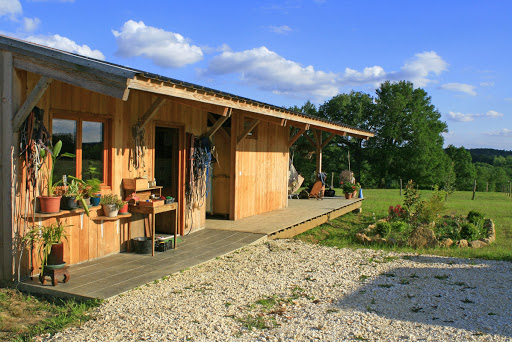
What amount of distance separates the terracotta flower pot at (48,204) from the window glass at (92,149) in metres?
0.78

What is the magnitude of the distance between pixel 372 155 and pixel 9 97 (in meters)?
35.3

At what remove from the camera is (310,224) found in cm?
1052

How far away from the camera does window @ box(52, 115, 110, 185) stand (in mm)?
5562

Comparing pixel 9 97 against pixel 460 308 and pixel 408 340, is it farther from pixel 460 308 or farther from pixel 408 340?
pixel 460 308

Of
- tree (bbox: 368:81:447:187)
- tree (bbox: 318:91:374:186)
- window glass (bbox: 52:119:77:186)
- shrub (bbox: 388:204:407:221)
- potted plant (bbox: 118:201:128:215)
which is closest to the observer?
window glass (bbox: 52:119:77:186)

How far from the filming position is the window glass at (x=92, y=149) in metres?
5.88

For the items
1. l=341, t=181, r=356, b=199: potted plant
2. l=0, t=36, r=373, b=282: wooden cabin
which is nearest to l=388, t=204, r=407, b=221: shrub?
l=0, t=36, r=373, b=282: wooden cabin

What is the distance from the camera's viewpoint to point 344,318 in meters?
4.28

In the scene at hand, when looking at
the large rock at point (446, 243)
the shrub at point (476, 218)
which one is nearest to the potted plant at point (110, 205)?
the large rock at point (446, 243)

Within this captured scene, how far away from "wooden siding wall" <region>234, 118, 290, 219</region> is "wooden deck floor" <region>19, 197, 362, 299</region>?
441 mm

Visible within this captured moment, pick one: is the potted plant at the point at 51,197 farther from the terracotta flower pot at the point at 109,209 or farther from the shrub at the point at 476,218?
the shrub at the point at 476,218

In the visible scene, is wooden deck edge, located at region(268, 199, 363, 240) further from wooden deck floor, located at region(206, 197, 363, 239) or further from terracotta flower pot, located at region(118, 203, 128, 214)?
terracotta flower pot, located at region(118, 203, 128, 214)

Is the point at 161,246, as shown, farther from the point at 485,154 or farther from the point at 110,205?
the point at 485,154

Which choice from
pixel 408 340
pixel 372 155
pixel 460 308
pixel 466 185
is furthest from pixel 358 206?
pixel 466 185
